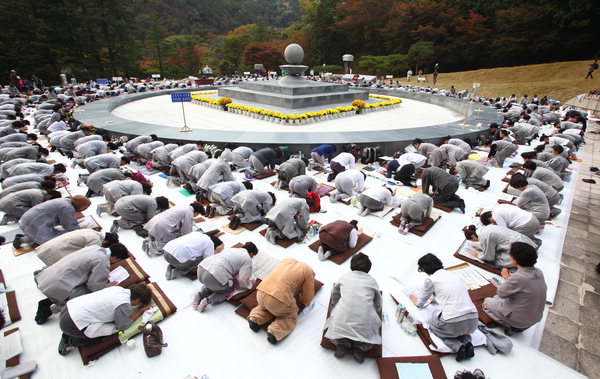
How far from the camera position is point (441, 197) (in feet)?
21.8

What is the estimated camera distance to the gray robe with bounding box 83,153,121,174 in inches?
289

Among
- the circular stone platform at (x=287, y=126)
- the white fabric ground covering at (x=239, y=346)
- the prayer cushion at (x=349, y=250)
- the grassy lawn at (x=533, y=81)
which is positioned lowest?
the white fabric ground covering at (x=239, y=346)

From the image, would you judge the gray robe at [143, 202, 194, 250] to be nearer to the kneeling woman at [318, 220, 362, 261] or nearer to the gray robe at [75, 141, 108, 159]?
the kneeling woman at [318, 220, 362, 261]

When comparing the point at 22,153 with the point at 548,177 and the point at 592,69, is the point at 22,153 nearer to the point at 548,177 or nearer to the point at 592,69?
the point at 548,177

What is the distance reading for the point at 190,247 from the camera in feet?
14.2

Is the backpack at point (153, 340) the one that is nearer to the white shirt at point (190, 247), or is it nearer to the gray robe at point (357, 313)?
the white shirt at point (190, 247)

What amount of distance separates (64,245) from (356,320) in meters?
4.00

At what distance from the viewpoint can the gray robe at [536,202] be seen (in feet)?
18.3

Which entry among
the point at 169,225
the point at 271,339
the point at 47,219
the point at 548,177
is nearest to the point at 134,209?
the point at 169,225

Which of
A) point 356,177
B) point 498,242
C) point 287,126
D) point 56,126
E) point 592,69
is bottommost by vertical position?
point 498,242

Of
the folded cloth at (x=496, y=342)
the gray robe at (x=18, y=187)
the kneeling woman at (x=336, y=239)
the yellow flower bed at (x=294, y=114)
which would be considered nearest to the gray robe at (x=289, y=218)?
the kneeling woman at (x=336, y=239)

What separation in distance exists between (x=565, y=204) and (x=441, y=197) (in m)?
3.19

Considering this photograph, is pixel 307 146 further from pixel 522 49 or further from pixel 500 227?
pixel 522 49

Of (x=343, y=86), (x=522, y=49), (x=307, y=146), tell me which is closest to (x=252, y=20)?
(x=522, y=49)
